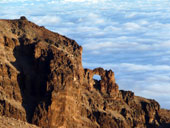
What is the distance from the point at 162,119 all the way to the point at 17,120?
54.6 m

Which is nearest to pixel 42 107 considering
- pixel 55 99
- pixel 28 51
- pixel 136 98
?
pixel 55 99

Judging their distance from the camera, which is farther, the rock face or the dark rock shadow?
the dark rock shadow

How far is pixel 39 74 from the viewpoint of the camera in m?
167

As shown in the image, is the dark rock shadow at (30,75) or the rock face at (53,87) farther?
the dark rock shadow at (30,75)

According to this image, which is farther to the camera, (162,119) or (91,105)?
(162,119)

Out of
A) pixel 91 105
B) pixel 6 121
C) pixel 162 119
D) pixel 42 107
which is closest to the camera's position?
pixel 6 121

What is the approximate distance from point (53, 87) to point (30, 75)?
24.5 feet

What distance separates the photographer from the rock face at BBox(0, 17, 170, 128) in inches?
6334

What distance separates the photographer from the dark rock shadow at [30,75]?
6393 inches

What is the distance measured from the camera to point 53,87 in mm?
162625

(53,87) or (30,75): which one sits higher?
(30,75)

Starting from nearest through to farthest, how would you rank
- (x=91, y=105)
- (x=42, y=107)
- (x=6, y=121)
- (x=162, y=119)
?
(x=6, y=121)
(x=42, y=107)
(x=91, y=105)
(x=162, y=119)

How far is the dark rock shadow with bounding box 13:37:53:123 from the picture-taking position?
162375 mm

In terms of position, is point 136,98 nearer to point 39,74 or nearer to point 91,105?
point 91,105
